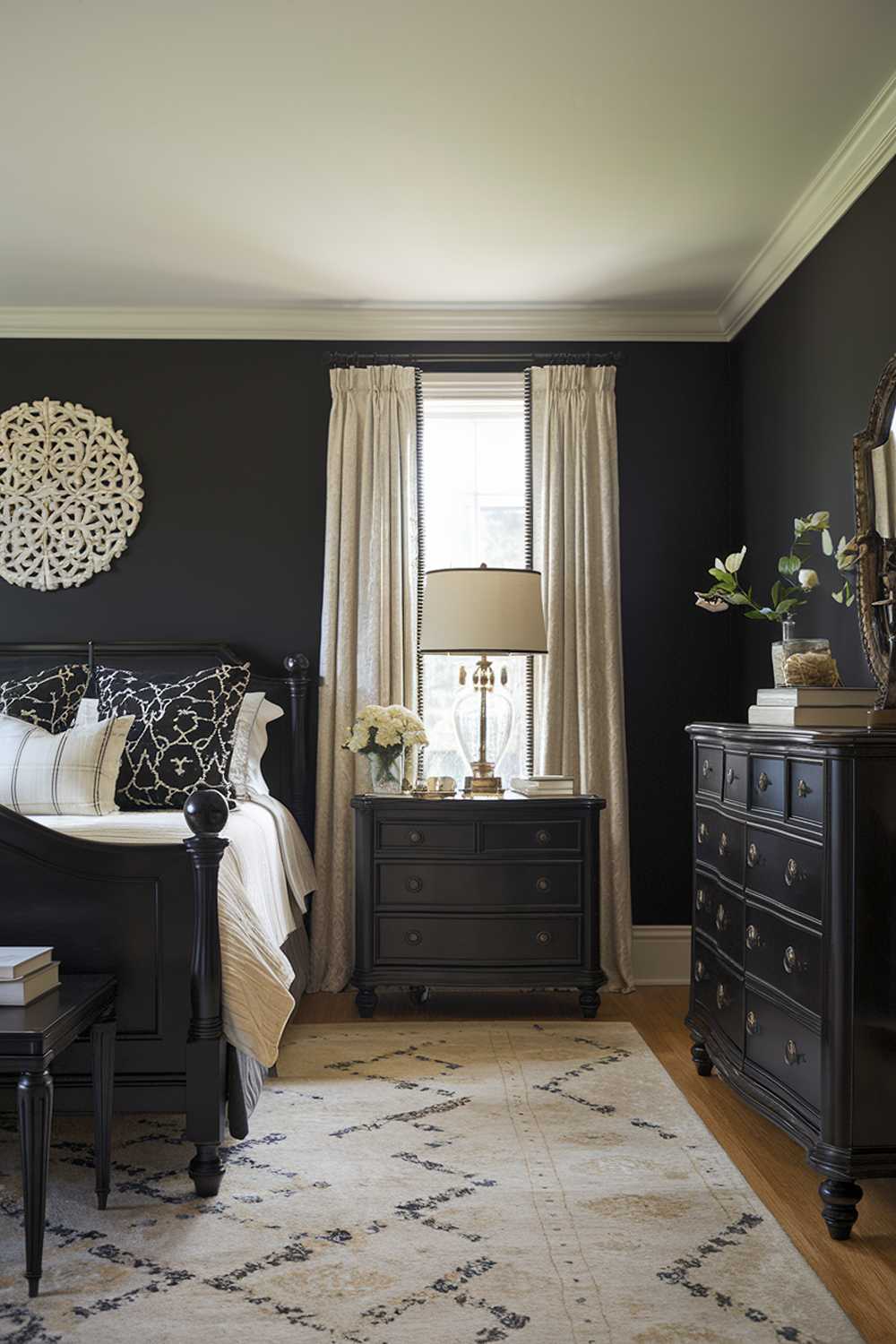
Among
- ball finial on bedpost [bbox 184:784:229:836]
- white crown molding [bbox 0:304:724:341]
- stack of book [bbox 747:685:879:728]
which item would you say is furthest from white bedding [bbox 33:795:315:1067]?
white crown molding [bbox 0:304:724:341]

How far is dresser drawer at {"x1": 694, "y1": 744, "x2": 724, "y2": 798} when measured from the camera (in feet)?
10.7

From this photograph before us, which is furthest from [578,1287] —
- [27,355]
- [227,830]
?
[27,355]

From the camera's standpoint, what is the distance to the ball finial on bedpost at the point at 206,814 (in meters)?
2.60

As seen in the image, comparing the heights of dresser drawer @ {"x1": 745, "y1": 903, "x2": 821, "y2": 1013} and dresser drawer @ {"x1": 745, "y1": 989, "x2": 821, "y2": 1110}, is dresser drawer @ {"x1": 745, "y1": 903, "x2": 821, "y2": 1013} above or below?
above

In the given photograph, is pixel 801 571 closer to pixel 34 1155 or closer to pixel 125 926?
pixel 125 926

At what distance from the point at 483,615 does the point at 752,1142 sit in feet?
6.53

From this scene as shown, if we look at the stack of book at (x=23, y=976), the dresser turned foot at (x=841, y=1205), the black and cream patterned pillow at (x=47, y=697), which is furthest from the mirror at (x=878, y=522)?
the black and cream patterned pillow at (x=47, y=697)

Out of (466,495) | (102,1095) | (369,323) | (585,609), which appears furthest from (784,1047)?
(369,323)

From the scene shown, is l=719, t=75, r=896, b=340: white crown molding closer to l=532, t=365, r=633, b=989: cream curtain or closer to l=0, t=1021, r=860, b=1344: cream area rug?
l=532, t=365, r=633, b=989: cream curtain

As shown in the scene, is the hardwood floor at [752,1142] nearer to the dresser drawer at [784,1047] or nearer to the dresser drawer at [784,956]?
the dresser drawer at [784,1047]

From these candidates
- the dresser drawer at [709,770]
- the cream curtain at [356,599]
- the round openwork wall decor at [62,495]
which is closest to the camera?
the dresser drawer at [709,770]

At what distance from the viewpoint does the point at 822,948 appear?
2463 millimetres

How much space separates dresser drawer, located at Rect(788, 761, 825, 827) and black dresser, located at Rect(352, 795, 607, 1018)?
4.93ft

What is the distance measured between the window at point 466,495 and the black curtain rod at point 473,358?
65 mm
